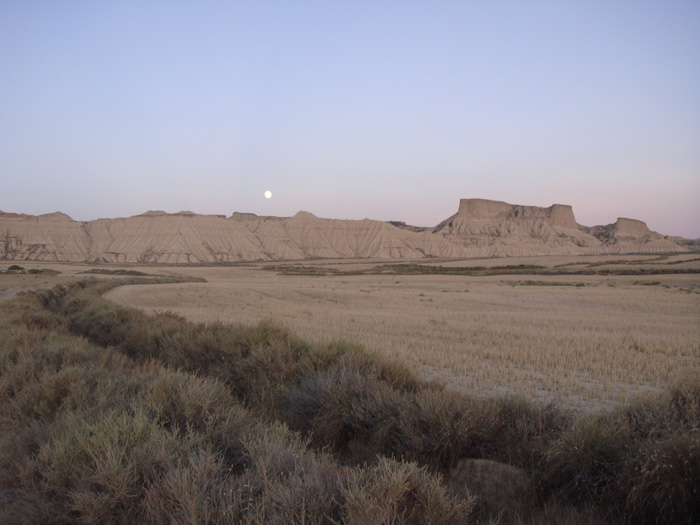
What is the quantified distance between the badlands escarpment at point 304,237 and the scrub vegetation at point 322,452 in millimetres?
114994

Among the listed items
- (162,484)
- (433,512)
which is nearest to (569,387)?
(433,512)

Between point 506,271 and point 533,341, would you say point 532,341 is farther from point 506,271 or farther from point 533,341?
point 506,271

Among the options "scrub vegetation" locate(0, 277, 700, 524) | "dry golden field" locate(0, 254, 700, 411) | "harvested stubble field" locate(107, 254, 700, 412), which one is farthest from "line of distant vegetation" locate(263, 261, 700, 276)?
"scrub vegetation" locate(0, 277, 700, 524)

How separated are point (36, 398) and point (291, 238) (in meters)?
143

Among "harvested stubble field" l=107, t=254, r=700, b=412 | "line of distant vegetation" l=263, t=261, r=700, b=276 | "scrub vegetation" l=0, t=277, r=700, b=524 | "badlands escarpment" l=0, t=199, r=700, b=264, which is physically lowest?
"line of distant vegetation" l=263, t=261, r=700, b=276

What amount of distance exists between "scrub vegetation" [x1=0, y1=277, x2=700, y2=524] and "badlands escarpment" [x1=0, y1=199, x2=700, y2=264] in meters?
115

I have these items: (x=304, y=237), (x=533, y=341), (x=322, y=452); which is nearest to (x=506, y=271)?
(x=533, y=341)

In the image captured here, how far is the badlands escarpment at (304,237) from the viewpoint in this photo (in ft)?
381

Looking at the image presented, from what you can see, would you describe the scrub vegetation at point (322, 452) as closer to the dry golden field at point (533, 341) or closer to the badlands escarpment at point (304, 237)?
the dry golden field at point (533, 341)

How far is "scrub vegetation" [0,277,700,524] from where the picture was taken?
9.36 ft

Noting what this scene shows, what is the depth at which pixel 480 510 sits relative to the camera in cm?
339

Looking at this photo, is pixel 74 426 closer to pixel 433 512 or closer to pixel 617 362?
pixel 433 512

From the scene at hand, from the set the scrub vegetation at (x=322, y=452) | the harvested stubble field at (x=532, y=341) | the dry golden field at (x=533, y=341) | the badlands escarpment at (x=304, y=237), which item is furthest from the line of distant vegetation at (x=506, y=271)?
the badlands escarpment at (x=304, y=237)

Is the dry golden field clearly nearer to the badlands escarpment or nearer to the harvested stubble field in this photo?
the harvested stubble field
